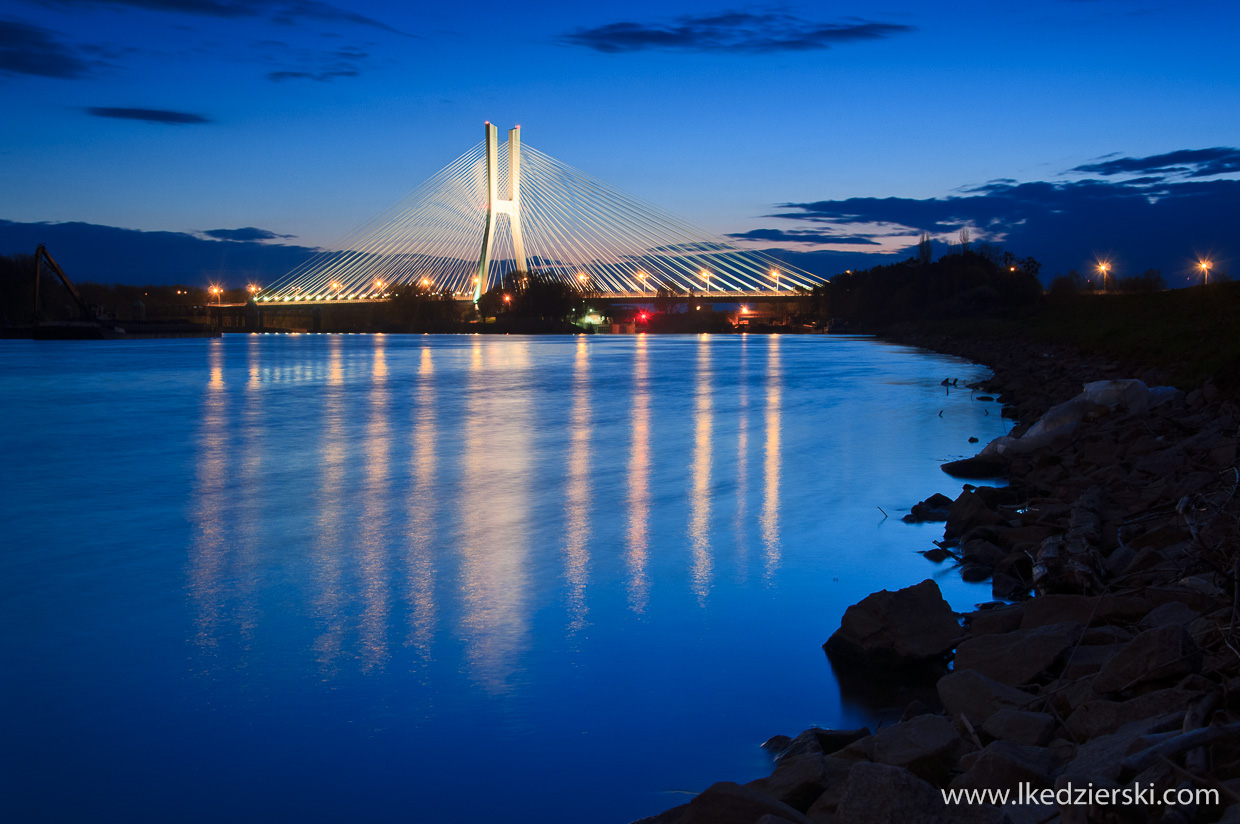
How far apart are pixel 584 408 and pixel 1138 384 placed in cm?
988

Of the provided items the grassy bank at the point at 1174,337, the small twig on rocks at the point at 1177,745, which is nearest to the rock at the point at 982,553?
the small twig on rocks at the point at 1177,745

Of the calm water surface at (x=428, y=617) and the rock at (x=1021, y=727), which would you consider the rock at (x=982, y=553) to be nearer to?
the calm water surface at (x=428, y=617)

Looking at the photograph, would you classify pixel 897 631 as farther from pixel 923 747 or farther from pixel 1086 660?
pixel 923 747

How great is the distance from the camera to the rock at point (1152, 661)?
8.80 ft

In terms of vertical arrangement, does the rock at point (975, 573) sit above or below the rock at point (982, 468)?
below

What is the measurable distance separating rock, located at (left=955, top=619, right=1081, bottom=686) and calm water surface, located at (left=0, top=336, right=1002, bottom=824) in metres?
0.47

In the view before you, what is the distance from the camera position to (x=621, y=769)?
3.32 m

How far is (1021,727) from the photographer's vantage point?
2.73 metres

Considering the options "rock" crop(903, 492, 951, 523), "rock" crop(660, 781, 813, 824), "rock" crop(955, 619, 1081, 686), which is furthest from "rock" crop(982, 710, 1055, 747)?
"rock" crop(903, 492, 951, 523)

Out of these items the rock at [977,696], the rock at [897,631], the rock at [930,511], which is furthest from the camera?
the rock at [930,511]

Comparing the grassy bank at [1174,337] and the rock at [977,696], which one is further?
the grassy bank at [1174,337]

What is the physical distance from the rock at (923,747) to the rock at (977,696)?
23 cm

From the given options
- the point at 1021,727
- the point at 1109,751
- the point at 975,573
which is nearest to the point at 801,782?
the point at 1021,727

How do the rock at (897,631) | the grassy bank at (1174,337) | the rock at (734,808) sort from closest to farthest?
the rock at (734,808) → the rock at (897,631) → the grassy bank at (1174,337)
